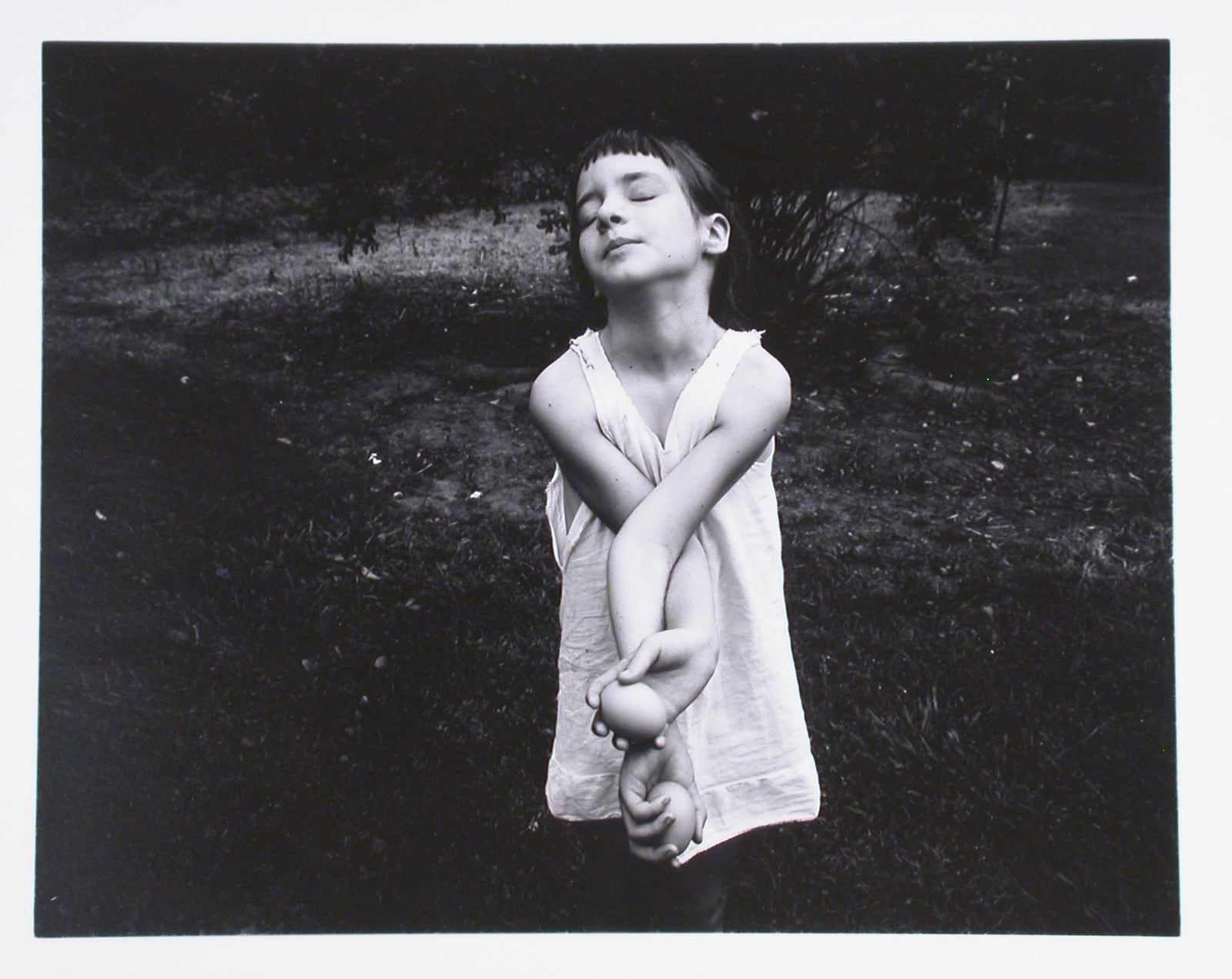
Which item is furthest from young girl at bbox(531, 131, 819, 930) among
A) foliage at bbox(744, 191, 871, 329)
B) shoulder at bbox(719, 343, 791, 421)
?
foliage at bbox(744, 191, 871, 329)

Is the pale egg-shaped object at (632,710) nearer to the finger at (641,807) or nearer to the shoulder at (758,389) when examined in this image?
the finger at (641,807)

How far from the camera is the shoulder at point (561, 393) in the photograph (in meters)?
1.62

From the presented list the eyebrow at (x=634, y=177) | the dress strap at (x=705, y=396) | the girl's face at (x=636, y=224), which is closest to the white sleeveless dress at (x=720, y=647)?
the dress strap at (x=705, y=396)

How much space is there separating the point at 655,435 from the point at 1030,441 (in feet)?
2.55

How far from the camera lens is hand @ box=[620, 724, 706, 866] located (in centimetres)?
142

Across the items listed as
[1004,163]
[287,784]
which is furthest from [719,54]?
[287,784]

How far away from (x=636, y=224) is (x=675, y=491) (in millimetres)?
368

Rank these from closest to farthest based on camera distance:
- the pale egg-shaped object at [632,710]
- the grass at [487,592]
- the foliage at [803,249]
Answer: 1. the pale egg-shaped object at [632,710]
2. the grass at [487,592]
3. the foliage at [803,249]

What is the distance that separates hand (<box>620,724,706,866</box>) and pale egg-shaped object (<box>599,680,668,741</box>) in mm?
33

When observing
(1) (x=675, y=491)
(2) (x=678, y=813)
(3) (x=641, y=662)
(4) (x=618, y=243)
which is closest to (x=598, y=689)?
(3) (x=641, y=662)

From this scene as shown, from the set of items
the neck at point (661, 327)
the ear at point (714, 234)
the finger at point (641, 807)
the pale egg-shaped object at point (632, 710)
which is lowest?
the finger at point (641, 807)

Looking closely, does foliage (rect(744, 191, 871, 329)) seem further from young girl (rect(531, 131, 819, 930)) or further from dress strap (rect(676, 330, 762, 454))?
dress strap (rect(676, 330, 762, 454))

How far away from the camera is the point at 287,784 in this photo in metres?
1.97

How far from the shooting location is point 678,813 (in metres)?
1.43
